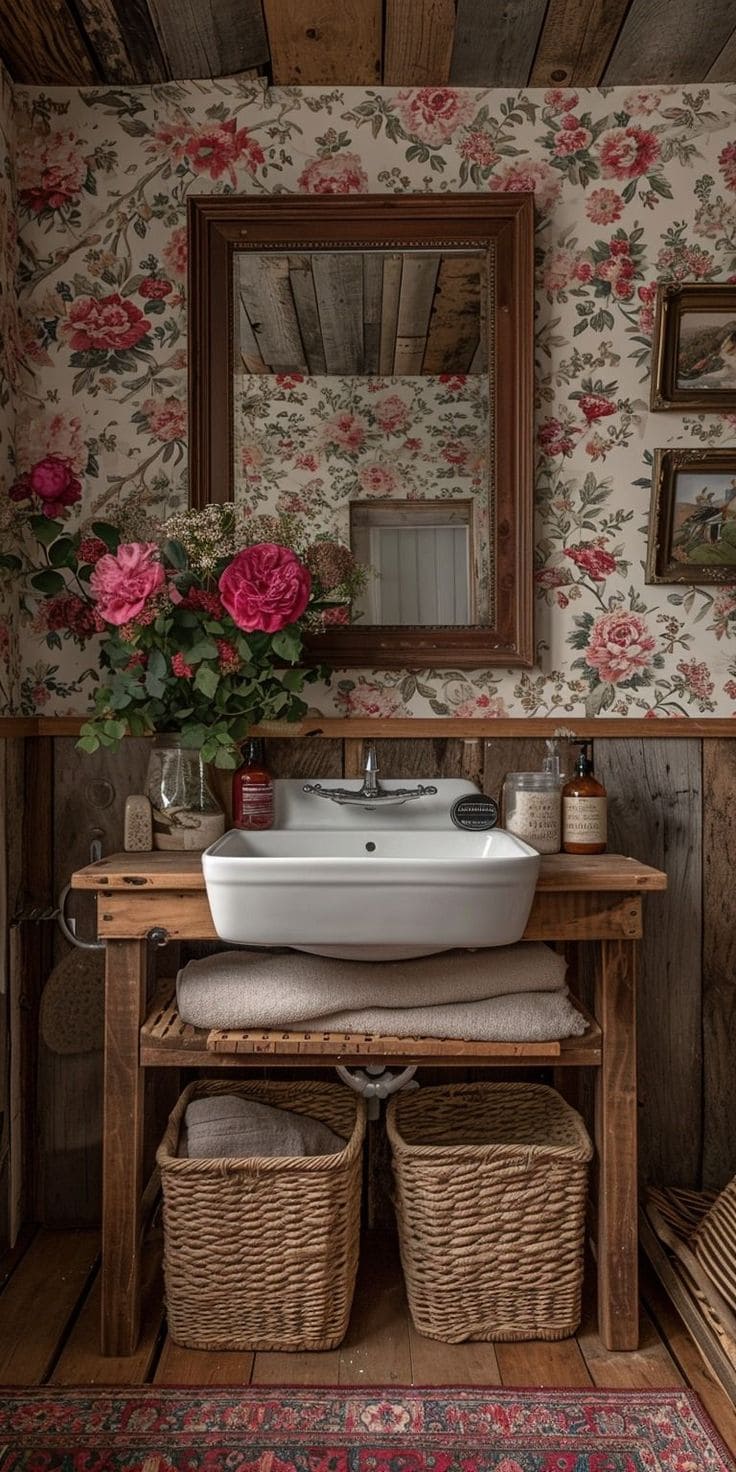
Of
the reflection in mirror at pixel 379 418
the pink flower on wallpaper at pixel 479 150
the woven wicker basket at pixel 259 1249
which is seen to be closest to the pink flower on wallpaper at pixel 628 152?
the pink flower on wallpaper at pixel 479 150

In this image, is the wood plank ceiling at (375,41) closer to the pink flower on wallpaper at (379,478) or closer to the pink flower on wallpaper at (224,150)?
the pink flower on wallpaper at (224,150)

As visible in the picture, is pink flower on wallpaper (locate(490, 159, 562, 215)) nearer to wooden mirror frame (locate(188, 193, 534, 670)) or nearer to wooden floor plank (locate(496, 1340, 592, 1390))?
wooden mirror frame (locate(188, 193, 534, 670))

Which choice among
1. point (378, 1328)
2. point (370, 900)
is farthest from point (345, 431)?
point (378, 1328)

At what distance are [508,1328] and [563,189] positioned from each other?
6.61 feet

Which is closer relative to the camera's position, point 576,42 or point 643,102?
point 576,42

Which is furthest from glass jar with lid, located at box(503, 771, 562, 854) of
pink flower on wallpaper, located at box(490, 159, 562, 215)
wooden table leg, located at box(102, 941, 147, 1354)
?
pink flower on wallpaper, located at box(490, 159, 562, 215)

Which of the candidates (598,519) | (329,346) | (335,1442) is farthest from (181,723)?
(335,1442)

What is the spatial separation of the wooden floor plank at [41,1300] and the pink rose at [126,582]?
3.79 ft

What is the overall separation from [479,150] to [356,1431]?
2.16m

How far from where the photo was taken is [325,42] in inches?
71.6

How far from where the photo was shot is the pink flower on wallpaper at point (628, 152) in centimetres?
194

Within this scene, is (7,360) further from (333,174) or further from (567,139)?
(567,139)

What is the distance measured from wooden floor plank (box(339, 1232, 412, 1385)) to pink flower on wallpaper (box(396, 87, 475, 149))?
210cm

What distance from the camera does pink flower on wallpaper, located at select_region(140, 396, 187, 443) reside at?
6.41 ft
